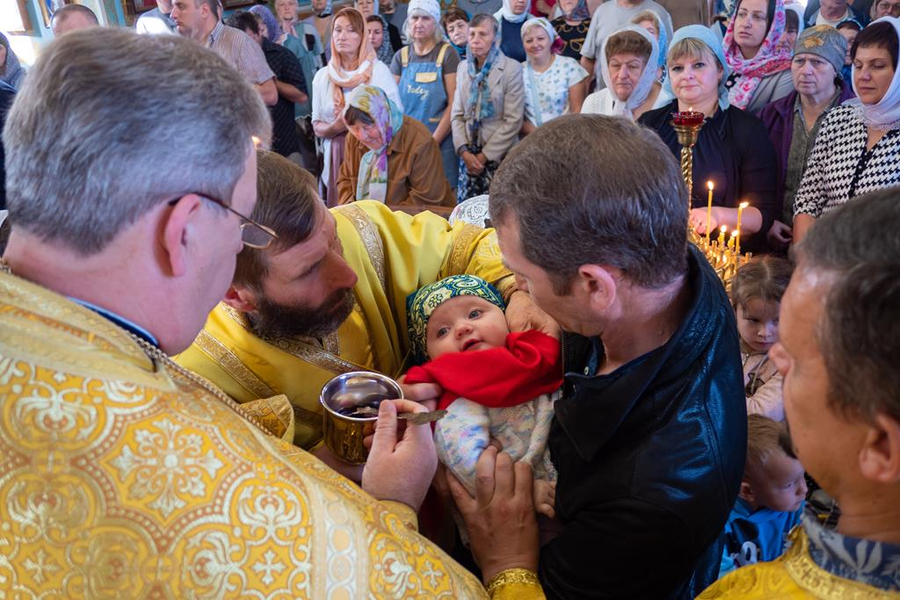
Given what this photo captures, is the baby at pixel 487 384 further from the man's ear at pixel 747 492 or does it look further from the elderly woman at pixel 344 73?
the elderly woman at pixel 344 73

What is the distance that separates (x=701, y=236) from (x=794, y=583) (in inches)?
119

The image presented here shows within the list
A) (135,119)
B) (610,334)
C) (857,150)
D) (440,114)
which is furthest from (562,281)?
(440,114)

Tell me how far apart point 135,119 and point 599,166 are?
771 millimetres

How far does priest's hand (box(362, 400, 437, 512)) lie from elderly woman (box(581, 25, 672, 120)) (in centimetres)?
383

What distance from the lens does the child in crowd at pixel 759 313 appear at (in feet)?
9.59

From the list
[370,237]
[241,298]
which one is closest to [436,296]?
[370,237]

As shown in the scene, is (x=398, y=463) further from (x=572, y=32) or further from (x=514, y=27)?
(x=514, y=27)

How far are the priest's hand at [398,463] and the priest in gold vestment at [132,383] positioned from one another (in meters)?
0.31

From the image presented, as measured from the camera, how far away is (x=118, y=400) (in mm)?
1098

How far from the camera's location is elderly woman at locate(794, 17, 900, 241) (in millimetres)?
3959

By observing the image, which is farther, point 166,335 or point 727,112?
point 727,112

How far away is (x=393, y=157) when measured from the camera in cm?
588

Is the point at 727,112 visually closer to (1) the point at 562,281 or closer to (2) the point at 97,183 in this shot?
(1) the point at 562,281

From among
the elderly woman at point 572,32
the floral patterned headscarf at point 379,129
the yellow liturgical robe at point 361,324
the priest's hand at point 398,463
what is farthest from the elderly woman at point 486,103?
the priest's hand at point 398,463
